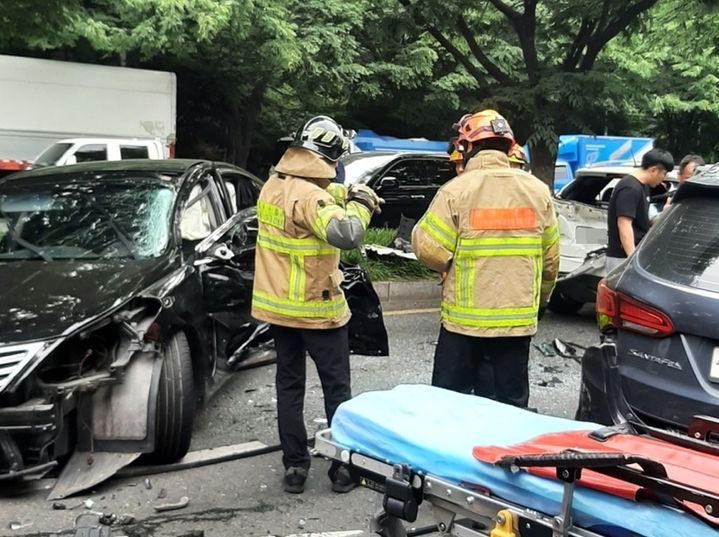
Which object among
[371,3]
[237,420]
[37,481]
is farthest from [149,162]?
[371,3]

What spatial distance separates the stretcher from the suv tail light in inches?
→ 21.2

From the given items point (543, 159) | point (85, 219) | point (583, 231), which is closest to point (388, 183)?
point (543, 159)

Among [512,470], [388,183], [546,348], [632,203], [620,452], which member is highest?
[632,203]

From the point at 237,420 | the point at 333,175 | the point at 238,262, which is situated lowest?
the point at 237,420

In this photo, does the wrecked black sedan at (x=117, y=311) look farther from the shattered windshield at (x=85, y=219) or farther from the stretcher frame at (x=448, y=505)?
the stretcher frame at (x=448, y=505)

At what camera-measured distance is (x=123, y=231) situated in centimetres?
473

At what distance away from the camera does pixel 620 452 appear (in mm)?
2014

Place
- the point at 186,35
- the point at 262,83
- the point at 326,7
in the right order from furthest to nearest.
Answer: the point at 262,83
the point at 326,7
the point at 186,35

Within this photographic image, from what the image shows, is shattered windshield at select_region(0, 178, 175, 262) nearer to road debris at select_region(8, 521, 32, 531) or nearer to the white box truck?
road debris at select_region(8, 521, 32, 531)

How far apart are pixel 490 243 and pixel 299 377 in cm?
118

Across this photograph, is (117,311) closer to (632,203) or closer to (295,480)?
(295,480)

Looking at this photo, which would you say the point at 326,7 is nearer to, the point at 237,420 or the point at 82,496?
the point at 237,420

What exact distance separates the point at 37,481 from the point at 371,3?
8.25 meters

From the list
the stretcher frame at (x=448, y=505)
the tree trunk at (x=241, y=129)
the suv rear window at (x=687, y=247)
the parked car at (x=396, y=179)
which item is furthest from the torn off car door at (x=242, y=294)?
the tree trunk at (x=241, y=129)
